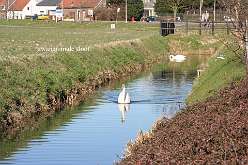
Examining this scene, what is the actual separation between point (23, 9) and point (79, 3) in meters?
19.2

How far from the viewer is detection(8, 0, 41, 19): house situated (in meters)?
124

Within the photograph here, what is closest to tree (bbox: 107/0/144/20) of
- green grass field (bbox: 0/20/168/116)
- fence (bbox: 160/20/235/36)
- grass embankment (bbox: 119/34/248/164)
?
fence (bbox: 160/20/235/36)

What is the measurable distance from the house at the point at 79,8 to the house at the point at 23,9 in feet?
45.8

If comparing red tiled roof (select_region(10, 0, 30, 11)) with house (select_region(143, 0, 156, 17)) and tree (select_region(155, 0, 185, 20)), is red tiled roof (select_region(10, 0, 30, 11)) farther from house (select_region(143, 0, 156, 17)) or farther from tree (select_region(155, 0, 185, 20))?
tree (select_region(155, 0, 185, 20))

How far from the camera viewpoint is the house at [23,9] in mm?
124188

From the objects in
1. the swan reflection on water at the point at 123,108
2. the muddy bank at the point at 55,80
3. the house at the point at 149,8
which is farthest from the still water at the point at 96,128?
the house at the point at 149,8

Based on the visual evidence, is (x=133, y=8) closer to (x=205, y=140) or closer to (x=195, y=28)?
(x=195, y=28)

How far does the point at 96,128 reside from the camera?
2002 cm

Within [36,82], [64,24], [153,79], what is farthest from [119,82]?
[64,24]

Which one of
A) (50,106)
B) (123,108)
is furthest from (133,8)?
(50,106)

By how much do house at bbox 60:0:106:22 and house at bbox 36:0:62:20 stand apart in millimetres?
2243

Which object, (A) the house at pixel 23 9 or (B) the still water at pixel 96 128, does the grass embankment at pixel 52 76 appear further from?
(A) the house at pixel 23 9

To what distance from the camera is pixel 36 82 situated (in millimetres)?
23922

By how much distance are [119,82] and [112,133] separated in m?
14.3
